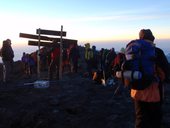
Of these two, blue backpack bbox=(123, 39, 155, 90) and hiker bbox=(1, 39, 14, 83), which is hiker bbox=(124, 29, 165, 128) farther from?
hiker bbox=(1, 39, 14, 83)

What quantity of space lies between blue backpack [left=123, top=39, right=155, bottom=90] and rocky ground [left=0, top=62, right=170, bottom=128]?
3.67 meters

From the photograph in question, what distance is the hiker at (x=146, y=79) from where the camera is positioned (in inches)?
350

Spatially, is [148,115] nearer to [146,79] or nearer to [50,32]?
[146,79]

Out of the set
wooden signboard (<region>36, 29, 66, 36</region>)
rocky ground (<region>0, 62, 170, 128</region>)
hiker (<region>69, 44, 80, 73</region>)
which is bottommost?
rocky ground (<region>0, 62, 170, 128</region>)

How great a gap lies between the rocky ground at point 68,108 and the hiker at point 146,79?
3.22 m

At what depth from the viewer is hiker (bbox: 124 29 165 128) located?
29.2 feet

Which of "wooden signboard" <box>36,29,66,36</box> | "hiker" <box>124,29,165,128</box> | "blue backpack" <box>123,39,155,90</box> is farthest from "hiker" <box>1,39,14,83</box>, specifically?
"blue backpack" <box>123,39,155,90</box>

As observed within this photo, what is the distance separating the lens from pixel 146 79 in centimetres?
885

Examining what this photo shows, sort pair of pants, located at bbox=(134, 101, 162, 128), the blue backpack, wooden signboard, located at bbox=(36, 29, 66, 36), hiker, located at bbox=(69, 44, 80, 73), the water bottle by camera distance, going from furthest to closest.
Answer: hiker, located at bbox=(69, 44, 80, 73) → wooden signboard, located at bbox=(36, 29, 66, 36) → pair of pants, located at bbox=(134, 101, 162, 128) → the blue backpack → the water bottle

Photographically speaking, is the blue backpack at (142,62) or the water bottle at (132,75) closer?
the water bottle at (132,75)

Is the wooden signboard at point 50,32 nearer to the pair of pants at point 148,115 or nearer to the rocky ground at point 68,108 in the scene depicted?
the rocky ground at point 68,108

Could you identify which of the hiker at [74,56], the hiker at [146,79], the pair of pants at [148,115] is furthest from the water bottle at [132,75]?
the hiker at [74,56]

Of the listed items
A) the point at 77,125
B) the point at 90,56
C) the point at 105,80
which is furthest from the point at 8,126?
the point at 90,56

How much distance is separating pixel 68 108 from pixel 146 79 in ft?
20.0
